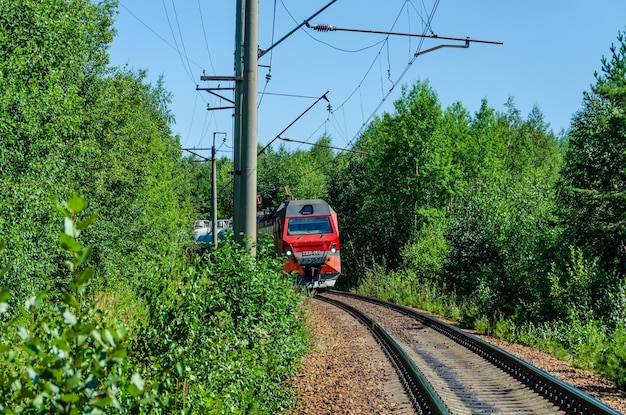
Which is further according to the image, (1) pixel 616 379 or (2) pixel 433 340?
(2) pixel 433 340

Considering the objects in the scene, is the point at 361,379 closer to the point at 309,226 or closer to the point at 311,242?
the point at 311,242

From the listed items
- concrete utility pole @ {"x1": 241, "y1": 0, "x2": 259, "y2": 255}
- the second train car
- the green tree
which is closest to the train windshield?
the second train car

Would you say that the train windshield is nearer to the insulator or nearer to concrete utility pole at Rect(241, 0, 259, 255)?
the insulator

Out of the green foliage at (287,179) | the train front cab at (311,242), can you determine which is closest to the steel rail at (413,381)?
the train front cab at (311,242)

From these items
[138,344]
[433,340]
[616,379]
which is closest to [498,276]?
[433,340]

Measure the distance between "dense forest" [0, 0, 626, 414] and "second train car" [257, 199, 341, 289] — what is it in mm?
3202

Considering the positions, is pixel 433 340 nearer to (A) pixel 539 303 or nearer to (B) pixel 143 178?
(A) pixel 539 303

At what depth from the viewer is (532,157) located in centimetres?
7994

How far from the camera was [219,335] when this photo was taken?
7.02 m

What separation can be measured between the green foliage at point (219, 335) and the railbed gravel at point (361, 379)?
1.90 feet

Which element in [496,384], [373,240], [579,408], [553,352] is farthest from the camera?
[373,240]

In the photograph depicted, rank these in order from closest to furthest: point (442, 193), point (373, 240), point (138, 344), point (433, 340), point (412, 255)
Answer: point (138, 344) → point (433, 340) → point (412, 255) → point (442, 193) → point (373, 240)

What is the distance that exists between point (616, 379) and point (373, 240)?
3680 cm

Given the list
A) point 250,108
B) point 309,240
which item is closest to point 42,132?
point 250,108
